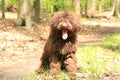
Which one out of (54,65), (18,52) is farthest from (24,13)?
(54,65)

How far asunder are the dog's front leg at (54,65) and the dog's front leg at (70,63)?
0.19m

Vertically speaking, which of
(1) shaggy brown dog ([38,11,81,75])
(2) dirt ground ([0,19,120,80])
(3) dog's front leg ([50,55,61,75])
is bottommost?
(2) dirt ground ([0,19,120,80])

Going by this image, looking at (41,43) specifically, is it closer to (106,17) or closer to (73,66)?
(73,66)

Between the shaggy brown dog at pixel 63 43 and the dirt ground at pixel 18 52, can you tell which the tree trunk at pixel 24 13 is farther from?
the shaggy brown dog at pixel 63 43

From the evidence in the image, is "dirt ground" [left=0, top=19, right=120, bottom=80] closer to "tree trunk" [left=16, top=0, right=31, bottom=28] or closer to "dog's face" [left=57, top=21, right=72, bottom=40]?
Answer: "tree trunk" [left=16, top=0, right=31, bottom=28]

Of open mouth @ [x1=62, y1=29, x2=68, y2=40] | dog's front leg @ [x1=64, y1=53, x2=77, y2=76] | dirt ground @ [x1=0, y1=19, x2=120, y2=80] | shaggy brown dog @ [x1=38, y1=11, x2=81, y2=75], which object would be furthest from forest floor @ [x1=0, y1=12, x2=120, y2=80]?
open mouth @ [x1=62, y1=29, x2=68, y2=40]

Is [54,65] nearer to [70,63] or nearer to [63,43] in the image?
[70,63]

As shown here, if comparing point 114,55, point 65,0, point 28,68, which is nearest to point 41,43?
point 114,55

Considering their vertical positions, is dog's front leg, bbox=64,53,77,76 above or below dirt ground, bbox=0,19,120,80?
above

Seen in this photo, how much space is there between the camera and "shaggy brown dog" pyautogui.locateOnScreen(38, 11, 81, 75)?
26.7 ft

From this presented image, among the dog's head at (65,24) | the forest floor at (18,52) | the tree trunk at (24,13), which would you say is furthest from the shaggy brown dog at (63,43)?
the tree trunk at (24,13)

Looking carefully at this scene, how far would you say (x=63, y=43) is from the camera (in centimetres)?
833

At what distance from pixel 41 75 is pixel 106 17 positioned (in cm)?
3075

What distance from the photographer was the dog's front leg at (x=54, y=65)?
823 cm
